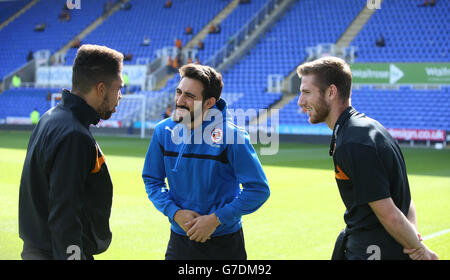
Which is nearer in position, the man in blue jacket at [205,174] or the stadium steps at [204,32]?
the man in blue jacket at [205,174]

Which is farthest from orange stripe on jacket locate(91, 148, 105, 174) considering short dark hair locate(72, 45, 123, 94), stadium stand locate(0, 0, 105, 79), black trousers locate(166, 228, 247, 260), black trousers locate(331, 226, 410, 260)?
stadium stand locate(0, 0, 105, 79)

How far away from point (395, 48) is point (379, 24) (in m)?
2.56

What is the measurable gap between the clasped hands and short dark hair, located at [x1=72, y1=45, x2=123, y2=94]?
1.12 m

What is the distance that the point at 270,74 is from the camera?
3462 centimetres

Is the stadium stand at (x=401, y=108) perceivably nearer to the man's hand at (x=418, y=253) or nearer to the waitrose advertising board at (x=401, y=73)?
the waitrose advertising board at (x=401, y=73)

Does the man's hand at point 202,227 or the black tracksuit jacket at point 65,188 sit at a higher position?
the black tracksuit jacket at point 65,188

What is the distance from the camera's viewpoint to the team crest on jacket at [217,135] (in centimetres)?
384

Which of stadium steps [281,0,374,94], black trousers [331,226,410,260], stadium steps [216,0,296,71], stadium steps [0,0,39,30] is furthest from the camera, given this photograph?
stadium steps [0,0,39,30]

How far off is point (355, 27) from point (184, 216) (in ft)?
109

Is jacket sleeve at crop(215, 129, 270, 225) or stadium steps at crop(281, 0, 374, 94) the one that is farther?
stadium steps at crop(281, 0, 374, 94)

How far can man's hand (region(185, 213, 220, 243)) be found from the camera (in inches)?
147

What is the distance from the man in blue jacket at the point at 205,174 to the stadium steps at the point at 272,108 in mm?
26779

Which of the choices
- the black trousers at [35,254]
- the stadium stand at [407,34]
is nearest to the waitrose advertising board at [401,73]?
the stadium stand at [407,34]

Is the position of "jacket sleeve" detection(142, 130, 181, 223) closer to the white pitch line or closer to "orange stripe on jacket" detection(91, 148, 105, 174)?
"orange stripe on jacket" detection(91, 148, 105, 174)
